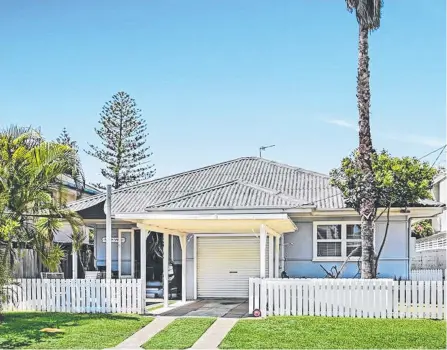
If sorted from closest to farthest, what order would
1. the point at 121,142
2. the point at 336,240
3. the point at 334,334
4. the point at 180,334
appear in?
the point at 334,334 → the point at 180,334 → the point at 336,240 → the point at 121,142

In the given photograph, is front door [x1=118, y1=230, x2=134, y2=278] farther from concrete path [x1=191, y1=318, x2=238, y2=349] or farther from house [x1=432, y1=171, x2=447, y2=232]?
house [x1=432, y1=171, x2=447, y2=232]

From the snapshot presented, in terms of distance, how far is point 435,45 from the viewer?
62.6 feet

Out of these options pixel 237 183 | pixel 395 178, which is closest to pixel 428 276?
pixel 395 178

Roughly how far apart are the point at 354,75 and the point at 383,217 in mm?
5373

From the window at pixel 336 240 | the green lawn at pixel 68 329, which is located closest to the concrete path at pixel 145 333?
the green lawn at pixel 68 329

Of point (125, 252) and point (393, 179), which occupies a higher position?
point (393, 179)

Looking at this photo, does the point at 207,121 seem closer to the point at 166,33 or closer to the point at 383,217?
the point at 166,33

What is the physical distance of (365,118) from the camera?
17.4 m

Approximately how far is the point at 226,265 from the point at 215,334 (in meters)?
8.34

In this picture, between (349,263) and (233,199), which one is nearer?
(233,199)

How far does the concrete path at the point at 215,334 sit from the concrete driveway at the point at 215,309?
1195mm

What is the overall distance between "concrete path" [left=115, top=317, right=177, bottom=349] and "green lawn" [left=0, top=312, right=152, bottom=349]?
0.51 ft

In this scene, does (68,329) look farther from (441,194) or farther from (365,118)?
(441,194)

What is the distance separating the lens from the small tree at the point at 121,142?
43.5 meters
